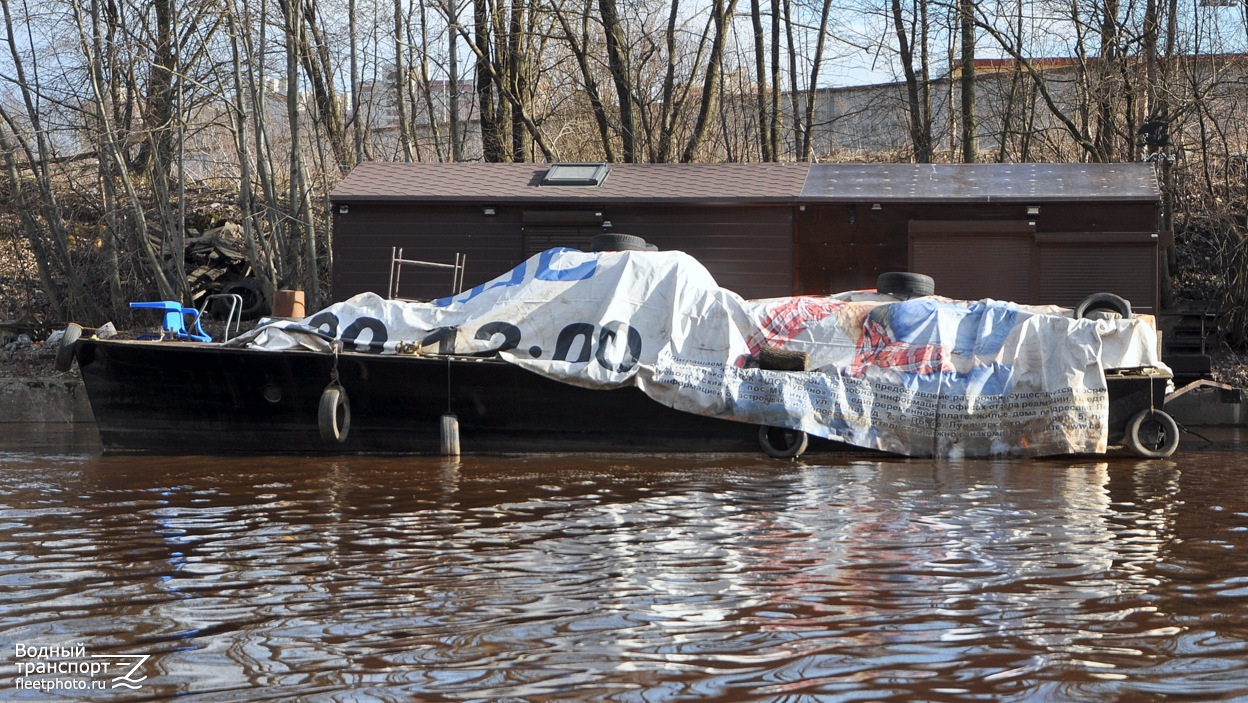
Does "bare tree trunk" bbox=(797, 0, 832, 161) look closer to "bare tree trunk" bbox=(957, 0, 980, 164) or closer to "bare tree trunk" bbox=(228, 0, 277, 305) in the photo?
"bare tree trunk" bbox=(957, 0, 980, 164)

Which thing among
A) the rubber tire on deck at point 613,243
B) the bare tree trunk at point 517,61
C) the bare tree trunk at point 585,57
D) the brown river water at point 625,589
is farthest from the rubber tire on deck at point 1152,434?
the bare tree trunk at point 517,61

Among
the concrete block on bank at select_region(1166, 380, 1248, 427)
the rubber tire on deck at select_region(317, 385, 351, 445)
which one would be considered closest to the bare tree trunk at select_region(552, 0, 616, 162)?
the concrete block on bank at select_region(1166, 380, 1248, 427)

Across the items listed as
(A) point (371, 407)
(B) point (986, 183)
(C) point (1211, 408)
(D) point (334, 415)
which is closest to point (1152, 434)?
(C) point (1211, 408)

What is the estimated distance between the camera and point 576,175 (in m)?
16.1

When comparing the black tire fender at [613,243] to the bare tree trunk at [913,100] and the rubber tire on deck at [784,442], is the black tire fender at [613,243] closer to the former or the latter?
the rubber tire on deck at [784,442]

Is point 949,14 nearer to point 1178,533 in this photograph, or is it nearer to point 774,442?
point 774,442

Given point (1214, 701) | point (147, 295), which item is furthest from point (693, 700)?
point (147, 295)

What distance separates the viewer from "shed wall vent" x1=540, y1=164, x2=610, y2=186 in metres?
15.9

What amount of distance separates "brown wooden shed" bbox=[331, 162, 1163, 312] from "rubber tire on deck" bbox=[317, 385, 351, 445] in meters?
4.56

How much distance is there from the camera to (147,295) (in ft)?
66.5

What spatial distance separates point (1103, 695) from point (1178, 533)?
11.5 feet

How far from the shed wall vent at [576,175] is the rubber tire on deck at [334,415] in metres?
5.38

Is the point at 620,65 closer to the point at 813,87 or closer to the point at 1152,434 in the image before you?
the point at 813,87
